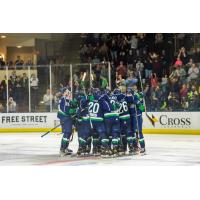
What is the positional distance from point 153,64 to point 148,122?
1550 mm

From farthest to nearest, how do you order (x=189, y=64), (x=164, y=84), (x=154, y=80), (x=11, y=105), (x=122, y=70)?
(x=189, y=64) < (x=164, y=84) < (x=154, y=80) < (x=11, y=105) < (x=122, y=70)

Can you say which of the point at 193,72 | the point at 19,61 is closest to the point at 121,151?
the point at 19,61

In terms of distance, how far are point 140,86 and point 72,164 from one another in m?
1.64

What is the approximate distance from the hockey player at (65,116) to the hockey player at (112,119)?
0.44 meters

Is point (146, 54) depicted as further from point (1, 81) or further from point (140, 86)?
point (1, 81)

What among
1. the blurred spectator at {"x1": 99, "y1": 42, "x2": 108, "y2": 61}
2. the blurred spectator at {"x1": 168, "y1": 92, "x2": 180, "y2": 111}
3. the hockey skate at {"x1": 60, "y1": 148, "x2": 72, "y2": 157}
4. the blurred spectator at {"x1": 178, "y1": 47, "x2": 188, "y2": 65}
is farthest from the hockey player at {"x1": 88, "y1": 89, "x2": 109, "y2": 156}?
the blurred spectator at {"x1": 178, "y1": 47, "x2": 188, "y2": 65}

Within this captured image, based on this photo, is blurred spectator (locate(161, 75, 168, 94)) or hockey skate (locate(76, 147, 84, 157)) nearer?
hockey skate (locate(76, 147, 84, 157))

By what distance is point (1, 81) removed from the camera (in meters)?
10.5

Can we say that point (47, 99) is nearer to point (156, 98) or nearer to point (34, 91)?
point (34, 91)

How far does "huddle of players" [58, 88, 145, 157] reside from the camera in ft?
30.1

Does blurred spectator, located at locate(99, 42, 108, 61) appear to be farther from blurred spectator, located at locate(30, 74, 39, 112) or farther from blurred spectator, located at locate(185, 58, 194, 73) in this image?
blurred spectator, located at locate(185, 58, 194, 73)

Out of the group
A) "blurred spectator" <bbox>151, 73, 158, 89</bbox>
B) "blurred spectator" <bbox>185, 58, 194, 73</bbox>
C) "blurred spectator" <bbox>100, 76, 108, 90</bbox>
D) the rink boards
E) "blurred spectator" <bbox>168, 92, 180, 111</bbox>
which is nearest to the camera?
"blurred spectator" <bbox>100, 76, 108, 90</bbox>

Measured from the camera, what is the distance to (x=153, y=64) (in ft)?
35.6
